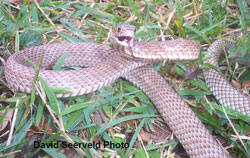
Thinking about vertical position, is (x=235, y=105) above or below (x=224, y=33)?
below

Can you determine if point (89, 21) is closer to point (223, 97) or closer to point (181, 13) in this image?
point (181, 13)

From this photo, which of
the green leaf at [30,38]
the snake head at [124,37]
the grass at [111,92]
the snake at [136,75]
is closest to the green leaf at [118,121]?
the grass at [111,92]

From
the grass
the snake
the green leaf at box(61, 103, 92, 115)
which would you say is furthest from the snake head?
the green leaf at box(61, 103, 92, 115)

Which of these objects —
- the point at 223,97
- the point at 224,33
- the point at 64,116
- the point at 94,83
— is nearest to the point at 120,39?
the point at 94,83

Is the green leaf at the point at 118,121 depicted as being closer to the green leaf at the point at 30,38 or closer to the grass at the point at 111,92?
the grass at the point at 111,92

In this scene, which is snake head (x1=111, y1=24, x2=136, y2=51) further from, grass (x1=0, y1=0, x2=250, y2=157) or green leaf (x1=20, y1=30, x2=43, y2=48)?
green leaf (x1=20, y1=30, x2=43, y2=48)

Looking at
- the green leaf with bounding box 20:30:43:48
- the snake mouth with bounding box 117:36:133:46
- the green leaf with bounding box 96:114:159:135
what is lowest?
the green leaf with bounding box 96:114:159:135
